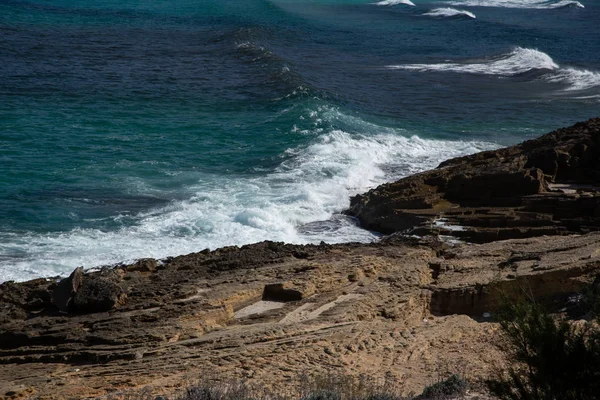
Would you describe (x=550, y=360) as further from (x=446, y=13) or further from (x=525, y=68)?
(x=446, y=13)

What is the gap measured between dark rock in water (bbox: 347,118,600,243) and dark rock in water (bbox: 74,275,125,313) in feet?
22.8

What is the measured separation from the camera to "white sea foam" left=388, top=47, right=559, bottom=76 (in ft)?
136

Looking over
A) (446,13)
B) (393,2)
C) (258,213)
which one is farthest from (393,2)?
(258,213)

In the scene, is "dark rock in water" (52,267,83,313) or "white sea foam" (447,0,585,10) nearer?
"dark rock in water" (52,267,83,313)

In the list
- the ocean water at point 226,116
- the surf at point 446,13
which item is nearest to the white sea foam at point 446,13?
the surf at point 446,13

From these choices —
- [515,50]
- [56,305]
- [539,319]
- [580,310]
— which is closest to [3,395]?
[56,305]

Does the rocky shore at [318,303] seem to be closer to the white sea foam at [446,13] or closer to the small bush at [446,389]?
the small bush at [446,389]

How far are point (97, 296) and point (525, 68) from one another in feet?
114

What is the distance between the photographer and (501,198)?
1798 centimetres

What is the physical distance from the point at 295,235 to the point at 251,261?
417 centimetres

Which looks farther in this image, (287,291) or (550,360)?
(287,291)

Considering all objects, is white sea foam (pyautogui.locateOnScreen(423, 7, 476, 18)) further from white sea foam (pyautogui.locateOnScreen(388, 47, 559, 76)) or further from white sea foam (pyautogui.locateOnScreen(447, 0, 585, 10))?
white sea foam (pyautogui.locateOnScreen(388, 47, 559, 76))

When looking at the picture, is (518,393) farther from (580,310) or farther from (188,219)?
(188,219)

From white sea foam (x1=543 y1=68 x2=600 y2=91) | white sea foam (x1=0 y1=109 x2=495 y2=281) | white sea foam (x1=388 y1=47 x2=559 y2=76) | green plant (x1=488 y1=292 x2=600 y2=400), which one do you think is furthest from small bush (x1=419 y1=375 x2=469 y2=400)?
white sea foam (x1=388 y1=47 x2=559 y2=76)
